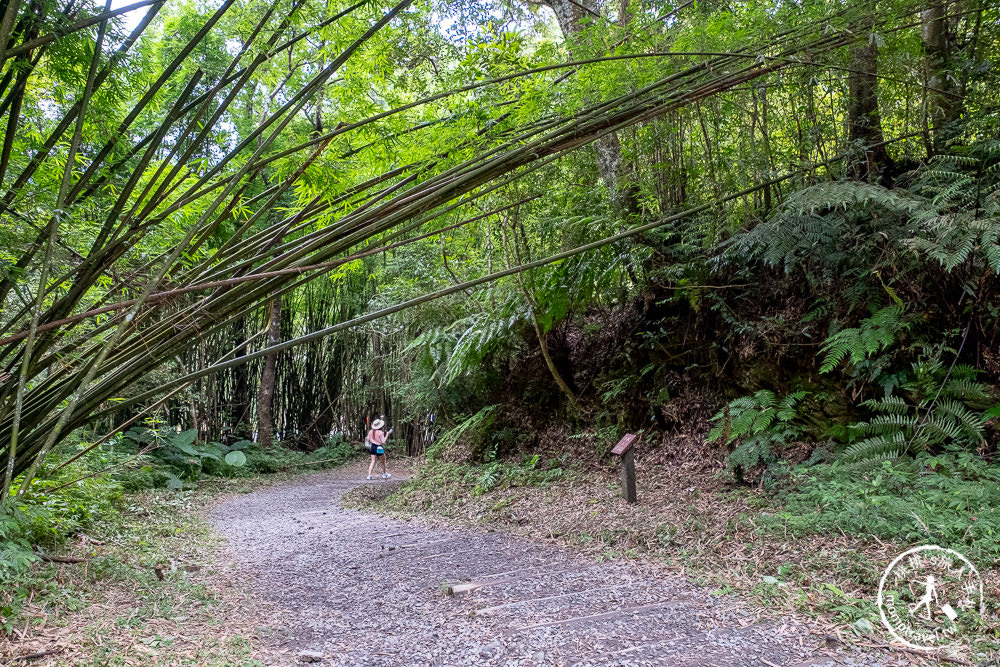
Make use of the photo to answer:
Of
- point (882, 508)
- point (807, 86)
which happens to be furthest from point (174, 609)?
point (807, 86)

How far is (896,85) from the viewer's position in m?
3.70

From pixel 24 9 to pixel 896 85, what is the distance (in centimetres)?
451

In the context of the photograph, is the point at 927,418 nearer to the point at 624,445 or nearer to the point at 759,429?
the point at 759,429

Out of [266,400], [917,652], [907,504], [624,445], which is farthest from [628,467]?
[266,400]

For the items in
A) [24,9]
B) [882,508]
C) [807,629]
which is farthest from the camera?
[882,508]

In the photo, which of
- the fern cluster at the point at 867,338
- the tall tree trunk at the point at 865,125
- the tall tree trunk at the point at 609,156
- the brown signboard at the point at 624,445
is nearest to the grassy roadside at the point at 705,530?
the brown signboard at the point at 624,445

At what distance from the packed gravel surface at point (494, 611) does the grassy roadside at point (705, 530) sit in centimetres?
15

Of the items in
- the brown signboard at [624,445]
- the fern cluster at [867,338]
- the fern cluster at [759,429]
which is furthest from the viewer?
the brown signboard at [624,445]

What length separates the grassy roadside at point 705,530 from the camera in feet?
7.41

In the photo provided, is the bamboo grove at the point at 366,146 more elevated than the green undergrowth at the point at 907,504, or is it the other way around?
the bamboo grove at the point at 366,146

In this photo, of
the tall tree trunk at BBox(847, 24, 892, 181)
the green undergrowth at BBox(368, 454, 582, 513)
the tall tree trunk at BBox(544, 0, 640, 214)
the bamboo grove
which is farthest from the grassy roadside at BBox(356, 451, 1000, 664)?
the tall tree trunk at BBox(847, 24, 892, 181)

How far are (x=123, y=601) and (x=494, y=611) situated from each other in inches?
63.6

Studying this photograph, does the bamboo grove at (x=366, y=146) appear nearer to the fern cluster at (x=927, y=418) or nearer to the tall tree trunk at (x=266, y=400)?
the fern cluster at (x=927, y=418)

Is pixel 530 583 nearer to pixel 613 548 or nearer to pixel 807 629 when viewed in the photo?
pixel 613 548
